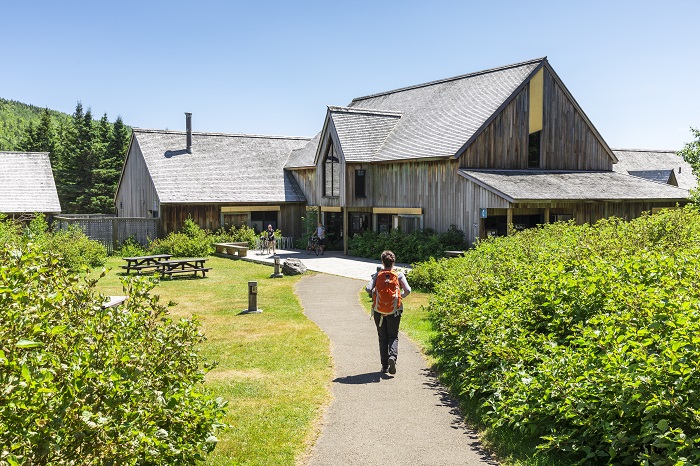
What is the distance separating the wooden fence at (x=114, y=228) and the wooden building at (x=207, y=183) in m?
0.92

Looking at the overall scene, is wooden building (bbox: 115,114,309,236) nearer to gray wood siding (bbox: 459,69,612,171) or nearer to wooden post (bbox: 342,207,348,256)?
wooden post (bbox: 342,207,348,256)

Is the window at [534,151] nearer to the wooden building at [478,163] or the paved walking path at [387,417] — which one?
the wooden building at [478,163]

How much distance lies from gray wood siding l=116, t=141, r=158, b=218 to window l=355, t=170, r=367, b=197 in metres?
11.9

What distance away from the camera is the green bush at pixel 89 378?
363 centimetres

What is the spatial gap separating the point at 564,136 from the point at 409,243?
409 inches

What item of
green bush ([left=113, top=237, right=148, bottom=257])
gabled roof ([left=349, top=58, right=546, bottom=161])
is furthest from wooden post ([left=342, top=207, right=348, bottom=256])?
green bush ([left=113, top=237, right=148, bottom=257])

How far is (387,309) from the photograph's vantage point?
9961 millimetres

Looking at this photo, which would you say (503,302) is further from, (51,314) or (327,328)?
(51,314)

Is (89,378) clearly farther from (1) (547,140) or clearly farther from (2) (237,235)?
(2) (237,235)

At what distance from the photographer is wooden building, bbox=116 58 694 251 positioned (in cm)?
2705

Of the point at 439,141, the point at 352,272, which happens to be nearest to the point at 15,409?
the point at 352,272

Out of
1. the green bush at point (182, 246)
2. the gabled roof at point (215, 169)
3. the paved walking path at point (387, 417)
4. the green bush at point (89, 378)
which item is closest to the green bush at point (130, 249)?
the green bush at point (182, 246)

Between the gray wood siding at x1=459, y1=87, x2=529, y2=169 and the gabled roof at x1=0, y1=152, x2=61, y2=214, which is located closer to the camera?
the gray wood siding at x1=459, y1=87, x2=529, y2=169

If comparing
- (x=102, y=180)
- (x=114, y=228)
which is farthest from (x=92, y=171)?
(x=114, y=228)
